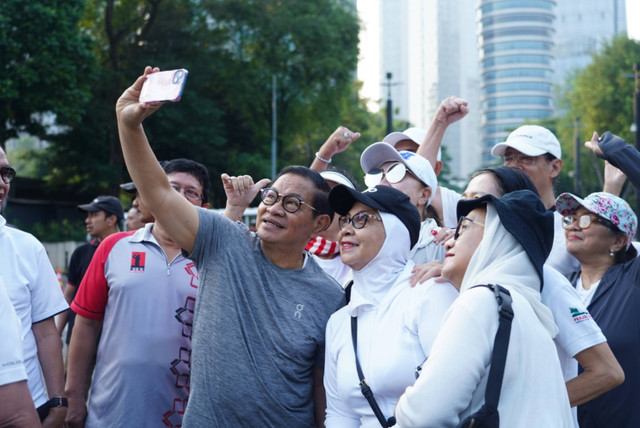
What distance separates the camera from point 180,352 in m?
3.90

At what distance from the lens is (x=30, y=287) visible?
12.5 ft

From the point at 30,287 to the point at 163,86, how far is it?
1453 mm

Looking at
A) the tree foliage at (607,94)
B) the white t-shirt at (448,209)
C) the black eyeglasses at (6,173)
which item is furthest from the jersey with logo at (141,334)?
the tree foliage at (607,94)

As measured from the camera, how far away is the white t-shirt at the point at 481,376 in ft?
7.63

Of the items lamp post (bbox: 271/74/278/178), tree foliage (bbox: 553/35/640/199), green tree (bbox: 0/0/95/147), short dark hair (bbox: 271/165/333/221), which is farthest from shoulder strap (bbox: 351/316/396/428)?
tree foliage (bbox: 553/35/640/199)

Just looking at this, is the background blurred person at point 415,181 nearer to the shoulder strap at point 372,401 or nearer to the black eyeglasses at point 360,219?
the black eyeglasses at point 360,219

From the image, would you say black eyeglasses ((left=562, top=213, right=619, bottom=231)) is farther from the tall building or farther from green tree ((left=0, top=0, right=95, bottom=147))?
the tall building

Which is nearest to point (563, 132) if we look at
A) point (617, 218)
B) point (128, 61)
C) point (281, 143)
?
point (281, 143)

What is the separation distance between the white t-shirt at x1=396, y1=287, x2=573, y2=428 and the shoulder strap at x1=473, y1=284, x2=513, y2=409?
0.06ft

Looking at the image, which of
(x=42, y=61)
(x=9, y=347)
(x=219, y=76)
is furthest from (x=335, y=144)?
(x=219, y=76)

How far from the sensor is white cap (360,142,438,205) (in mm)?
4043

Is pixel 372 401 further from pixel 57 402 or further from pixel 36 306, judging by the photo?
pixel 36 306

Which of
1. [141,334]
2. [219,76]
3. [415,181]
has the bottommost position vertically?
[141,334]

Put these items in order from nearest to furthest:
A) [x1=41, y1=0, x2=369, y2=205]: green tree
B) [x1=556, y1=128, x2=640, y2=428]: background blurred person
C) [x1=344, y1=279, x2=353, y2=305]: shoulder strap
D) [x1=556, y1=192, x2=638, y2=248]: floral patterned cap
→ [x1=344, y1=279, x2=353, y2=305]: shoulder strap < [x1=556, y1=128, x2=640, y2=428]: background blurred person < [x1=556, y1=192, x2=638, y2=248]: floral patterned cap < [x1=41, y1=0, x2=369, y2=205]: green tree
